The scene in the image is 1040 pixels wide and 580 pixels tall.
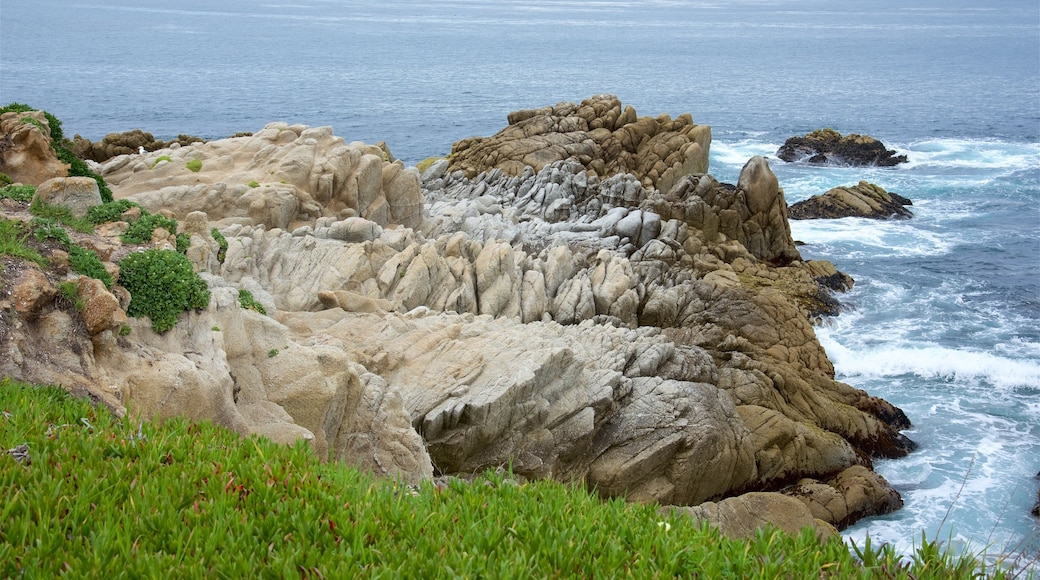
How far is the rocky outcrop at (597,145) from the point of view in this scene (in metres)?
56.8

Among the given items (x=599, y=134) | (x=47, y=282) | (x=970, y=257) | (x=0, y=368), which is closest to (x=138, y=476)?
(x=0, y=368)

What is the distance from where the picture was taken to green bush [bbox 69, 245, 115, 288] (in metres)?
15.9

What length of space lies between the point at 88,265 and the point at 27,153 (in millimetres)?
15211

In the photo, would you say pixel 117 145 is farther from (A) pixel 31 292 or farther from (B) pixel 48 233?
(A) pixel 31 292

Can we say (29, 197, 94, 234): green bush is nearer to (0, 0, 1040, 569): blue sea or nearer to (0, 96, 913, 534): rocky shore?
(0, 96, 913, 534): rocky shore

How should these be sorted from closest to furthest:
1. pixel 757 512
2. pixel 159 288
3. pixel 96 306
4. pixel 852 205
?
1. pixel 96 306
2. pixel 159 288
3. pixel 757 512
4. pixel 852 205

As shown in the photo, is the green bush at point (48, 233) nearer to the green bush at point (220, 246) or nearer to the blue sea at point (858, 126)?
the green bush at point (220, 246)

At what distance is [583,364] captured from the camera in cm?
2538

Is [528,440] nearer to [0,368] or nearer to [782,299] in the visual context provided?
[0,368]

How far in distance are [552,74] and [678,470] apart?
133m

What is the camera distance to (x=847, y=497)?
27016 millimetres

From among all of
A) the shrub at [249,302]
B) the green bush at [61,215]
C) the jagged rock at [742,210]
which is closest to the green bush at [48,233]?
the green bush at [61,215]

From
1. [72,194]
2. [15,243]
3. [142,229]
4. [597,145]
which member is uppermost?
[15,243]

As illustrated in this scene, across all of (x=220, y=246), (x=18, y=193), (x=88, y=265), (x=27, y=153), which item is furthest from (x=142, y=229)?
(x=27, y=153)
